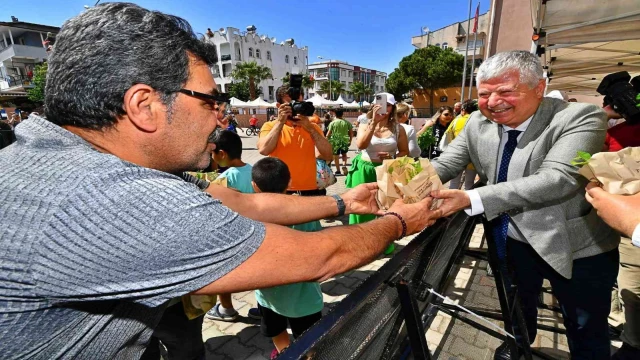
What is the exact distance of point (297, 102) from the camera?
3.67 m

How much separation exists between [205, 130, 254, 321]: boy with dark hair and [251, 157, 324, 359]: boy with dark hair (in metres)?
0.45

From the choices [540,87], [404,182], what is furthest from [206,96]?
[540,87]

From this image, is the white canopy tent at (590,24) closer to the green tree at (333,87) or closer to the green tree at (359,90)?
the green tree at (333,87)

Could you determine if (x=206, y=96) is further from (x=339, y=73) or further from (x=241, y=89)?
(x=339, y=73)

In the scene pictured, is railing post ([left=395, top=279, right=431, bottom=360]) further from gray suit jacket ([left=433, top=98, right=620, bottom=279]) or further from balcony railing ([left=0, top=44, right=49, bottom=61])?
balcony railing ([left=0, top=44, right=49, bottom=61])

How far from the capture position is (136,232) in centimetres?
74

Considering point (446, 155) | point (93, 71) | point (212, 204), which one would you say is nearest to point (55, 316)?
point (212, 204)

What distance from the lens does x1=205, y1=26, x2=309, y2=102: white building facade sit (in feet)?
→ 194

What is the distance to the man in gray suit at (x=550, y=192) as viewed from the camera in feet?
5.73

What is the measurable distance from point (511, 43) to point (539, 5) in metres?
11.5

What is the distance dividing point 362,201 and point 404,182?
54cm

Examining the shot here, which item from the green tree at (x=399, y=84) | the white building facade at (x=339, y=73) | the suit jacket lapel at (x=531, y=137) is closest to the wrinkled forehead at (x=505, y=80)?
the suit jacket lapel at (x=531, y=137)

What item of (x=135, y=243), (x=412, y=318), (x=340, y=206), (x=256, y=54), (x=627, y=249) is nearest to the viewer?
(x=135, y=243)

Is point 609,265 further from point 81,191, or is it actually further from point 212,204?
point 81,191
